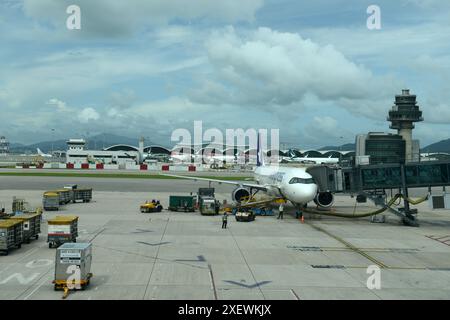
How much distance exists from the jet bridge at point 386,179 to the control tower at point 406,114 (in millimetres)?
154917

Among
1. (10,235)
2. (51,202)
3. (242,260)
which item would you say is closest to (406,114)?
(51,202)

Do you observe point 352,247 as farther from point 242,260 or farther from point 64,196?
point 64,196

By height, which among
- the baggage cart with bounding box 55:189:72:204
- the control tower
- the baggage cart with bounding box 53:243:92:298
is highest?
the control tower

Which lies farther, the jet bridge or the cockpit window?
the jet bridge

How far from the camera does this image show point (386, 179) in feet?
158

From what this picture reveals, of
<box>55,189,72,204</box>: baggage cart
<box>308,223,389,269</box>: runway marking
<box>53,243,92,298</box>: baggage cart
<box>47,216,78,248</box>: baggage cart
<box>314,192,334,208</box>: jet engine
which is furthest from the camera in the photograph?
<box>55,189,72,204</box>: baggage cart

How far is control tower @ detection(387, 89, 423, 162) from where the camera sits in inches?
7628

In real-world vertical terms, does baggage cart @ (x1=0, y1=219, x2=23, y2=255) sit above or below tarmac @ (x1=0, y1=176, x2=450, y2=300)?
above

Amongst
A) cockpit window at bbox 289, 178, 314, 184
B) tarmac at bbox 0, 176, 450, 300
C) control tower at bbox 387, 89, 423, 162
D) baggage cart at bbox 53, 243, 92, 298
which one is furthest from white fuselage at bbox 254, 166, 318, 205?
control tower at bbox 387, 89, 423, 162

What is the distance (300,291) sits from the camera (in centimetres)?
2144

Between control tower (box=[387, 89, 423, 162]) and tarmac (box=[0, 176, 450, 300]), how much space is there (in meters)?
156

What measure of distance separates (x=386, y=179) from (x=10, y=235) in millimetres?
34719

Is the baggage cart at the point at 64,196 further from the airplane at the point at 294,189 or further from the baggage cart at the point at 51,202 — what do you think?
the airplane at the point at 294,189

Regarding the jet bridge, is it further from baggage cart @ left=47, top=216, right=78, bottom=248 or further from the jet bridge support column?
baggage cart @ left=47, top=216, right=78, bottom=248
